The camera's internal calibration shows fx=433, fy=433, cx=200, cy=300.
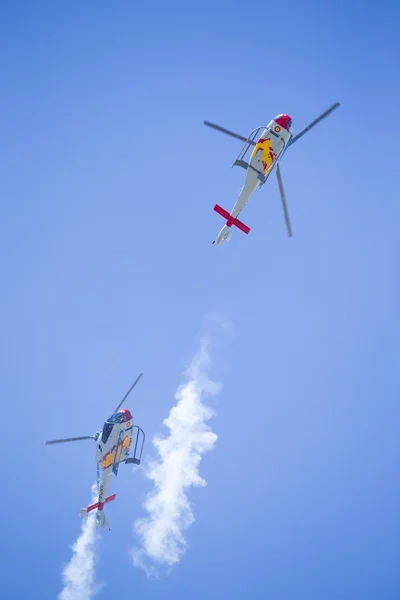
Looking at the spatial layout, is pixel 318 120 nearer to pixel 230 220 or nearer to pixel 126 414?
pixel 230 220

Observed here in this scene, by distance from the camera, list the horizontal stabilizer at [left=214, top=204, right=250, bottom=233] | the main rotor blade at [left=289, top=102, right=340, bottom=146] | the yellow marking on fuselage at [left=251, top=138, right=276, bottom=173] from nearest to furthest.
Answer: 1. the main rotor blade at [left=289, top=102, right=340, bottom=146]
2. the yellow marking on fuselage at [left=251, top=138, right=276, bottom=173]
3. the horizontal stabilizer at [left=214, top=204, right=250, bottom=233]

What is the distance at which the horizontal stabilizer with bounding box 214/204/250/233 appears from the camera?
31688mm

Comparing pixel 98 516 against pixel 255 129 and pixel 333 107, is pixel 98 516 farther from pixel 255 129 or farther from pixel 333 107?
pixel 333 107

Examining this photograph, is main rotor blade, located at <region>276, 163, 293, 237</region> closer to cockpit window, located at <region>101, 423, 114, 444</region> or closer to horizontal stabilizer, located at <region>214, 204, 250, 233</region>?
horizontal stabilizer, located at <region>214, 204, 250, 233</region>

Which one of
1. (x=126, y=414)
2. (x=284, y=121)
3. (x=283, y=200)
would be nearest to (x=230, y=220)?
(x=283, y=200)

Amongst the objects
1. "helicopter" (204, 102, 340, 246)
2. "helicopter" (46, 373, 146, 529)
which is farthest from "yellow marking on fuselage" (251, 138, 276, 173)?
"helicopter" (46, 373, 146, 529)

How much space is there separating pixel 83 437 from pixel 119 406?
3864 mm

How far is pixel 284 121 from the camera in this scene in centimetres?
2862

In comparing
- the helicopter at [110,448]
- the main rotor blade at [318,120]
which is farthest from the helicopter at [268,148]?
the helicopter at [110,448]

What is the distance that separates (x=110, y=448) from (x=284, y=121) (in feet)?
93.9

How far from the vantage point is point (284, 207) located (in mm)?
27922

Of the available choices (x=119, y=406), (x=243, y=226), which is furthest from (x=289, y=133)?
(x=119, y=406)

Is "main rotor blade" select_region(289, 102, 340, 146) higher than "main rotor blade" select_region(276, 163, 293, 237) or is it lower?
higher

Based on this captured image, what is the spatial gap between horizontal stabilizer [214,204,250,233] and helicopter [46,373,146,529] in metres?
15.8
